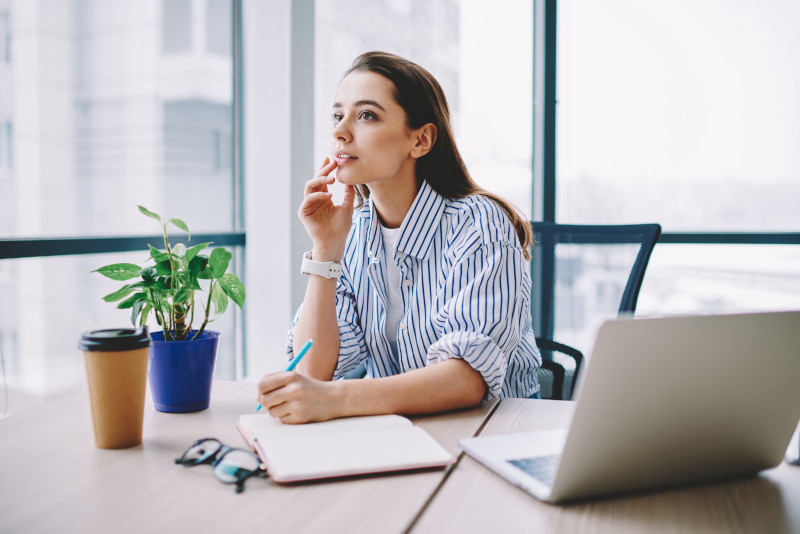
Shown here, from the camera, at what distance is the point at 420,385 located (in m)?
1.03

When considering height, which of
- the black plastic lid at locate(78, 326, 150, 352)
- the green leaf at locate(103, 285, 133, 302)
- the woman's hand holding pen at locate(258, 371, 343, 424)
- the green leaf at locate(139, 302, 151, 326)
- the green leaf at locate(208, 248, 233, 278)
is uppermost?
the green leaf at locate(208, 248, 233, 278)

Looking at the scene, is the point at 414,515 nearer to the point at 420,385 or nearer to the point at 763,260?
the point at 420,385

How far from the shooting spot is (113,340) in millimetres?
828

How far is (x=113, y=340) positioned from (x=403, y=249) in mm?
715

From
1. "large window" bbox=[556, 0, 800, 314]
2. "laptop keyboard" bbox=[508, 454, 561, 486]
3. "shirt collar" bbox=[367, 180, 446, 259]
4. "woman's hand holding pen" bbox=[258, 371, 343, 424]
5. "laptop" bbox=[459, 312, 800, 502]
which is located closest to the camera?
"laptop" bbox=[459, 312, 800, 502]

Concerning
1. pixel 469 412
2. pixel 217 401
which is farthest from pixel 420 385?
pixel 217 401

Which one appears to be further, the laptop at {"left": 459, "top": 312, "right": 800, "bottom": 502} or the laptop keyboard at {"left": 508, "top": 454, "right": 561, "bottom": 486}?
the laptop keyboard at {"left": 508, "top": 454, "right": 561, "bottom": 486}

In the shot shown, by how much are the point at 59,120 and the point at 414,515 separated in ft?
6.82

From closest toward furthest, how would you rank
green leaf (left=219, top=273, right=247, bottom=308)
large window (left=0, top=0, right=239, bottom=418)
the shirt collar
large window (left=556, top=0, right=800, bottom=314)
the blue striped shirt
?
green leaf (left=219, top=273, right=247, bottom=308) → the blue striped shirt → the shirt collar → large window (left=0, top=0, right=239, bottom=418) → large window (left=556, top=0, right=800, bottom=314)

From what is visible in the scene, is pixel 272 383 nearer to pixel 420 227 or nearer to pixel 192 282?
pixel 192 282

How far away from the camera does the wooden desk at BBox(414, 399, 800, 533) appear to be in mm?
642

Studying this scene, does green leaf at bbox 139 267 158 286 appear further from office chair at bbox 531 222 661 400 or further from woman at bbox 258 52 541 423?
office chair at bbox 531 222 661 400

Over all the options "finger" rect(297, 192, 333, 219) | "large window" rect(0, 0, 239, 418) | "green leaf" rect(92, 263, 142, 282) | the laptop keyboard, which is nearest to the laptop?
the laptop keyboard

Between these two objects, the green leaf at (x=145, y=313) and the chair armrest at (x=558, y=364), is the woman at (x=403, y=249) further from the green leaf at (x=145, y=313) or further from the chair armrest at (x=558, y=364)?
the green leaf at (x=145, y=313)
